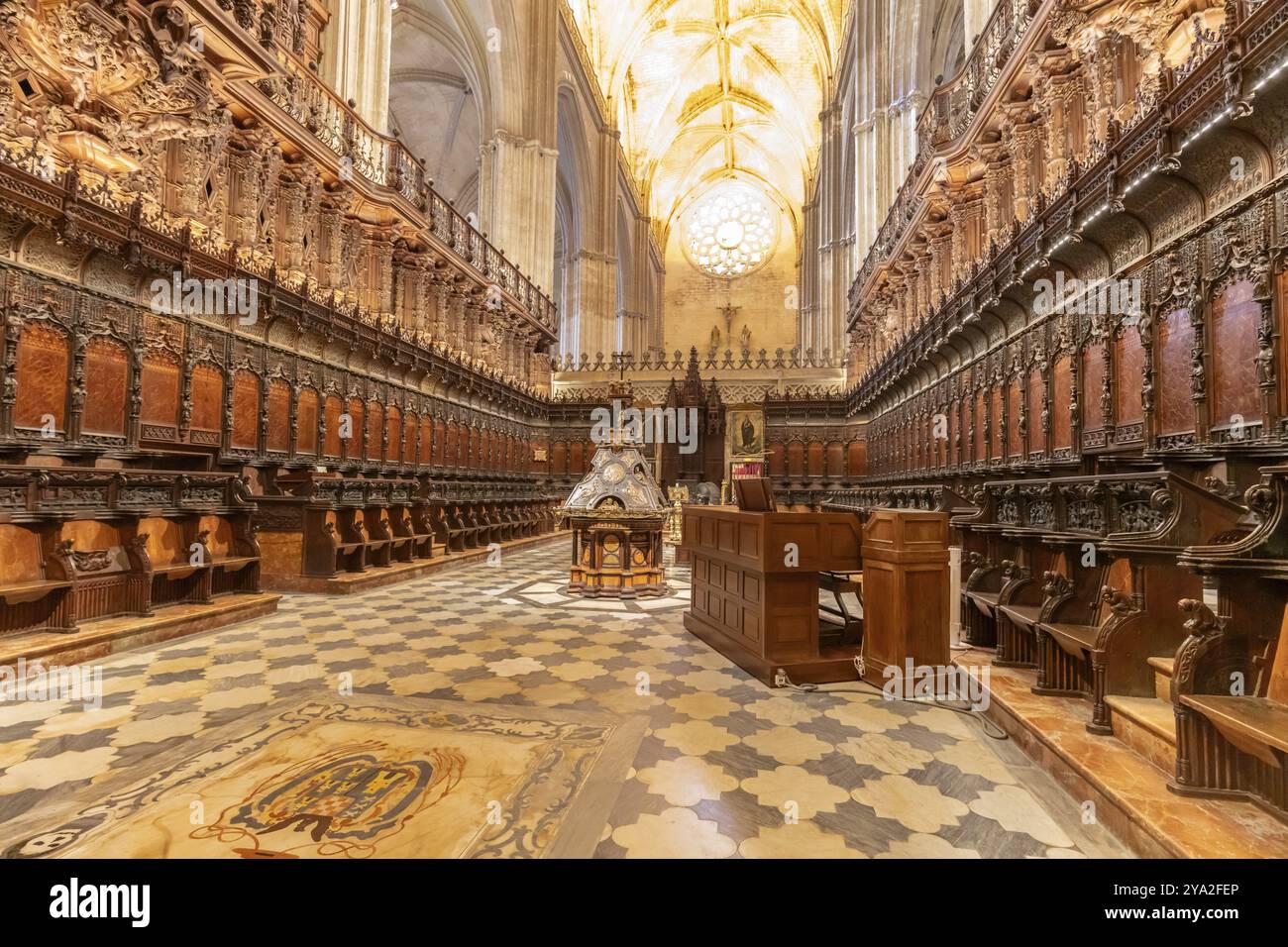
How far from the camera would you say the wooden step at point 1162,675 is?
8.74ft

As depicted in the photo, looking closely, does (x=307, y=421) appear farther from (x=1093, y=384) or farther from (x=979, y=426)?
(x=1093, y=384)

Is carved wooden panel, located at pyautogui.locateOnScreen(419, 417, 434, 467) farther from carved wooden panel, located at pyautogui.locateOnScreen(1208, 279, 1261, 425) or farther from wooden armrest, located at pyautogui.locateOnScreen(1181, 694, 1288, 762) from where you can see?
wooden armrest, located at pyautogui.locateOnScreen(1181, 694, 1288, 762)

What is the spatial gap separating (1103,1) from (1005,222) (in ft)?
13.5

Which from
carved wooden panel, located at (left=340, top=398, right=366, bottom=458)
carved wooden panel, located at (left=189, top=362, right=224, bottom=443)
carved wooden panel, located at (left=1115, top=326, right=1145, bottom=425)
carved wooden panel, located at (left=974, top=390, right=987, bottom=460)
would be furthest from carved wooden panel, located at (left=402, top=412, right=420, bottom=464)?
carved wooden panel, located at (left=1115, top=326, right=1145, bottom=425)

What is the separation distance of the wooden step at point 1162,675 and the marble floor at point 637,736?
2.24 feet

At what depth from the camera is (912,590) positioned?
3.72 m

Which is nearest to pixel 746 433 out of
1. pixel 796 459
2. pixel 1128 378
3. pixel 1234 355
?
pixel 796 459

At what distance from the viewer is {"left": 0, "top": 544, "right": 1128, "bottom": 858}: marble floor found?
2.09 meters

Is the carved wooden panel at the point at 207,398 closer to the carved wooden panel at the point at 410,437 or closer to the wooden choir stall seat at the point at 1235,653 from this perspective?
the carved wooden panel at the point at 410,437

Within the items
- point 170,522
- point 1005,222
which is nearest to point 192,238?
point 170,522

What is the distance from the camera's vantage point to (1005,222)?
386 inches

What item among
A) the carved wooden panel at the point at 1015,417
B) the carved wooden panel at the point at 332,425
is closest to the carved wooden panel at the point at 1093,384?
the carved wooden panel at the point at 1015,417

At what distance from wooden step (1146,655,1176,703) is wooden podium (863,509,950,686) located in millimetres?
1074

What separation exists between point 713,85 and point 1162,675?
43933 mm
